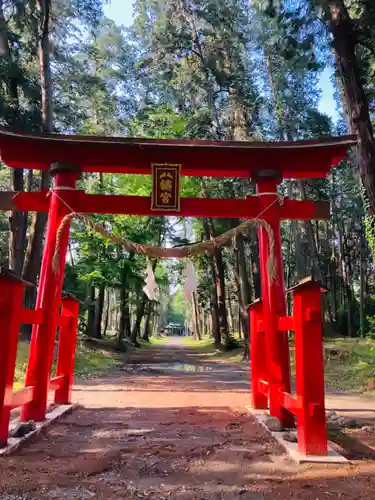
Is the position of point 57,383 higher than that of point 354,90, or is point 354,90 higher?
point 354,90

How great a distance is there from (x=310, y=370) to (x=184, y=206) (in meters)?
3.12

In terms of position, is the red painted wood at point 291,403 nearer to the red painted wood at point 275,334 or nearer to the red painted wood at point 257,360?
the red painted wood at point 275,334

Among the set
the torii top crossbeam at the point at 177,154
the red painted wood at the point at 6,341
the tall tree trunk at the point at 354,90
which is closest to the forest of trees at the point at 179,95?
the tall tree trunk at the point at 354,90

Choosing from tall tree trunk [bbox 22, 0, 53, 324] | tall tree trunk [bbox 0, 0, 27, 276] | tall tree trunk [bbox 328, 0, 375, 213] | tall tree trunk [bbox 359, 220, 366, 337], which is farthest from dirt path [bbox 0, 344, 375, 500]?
tall tree trunk [bbox 359, 220, 366, 337]

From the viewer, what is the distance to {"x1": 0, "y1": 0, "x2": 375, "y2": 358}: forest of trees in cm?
967

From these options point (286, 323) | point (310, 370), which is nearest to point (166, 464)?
point (310, 370)

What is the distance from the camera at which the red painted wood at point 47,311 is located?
5684mm

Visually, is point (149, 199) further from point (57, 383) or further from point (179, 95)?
point (179, 95)

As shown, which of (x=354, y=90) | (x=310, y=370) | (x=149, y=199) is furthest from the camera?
(x=354, y=90)

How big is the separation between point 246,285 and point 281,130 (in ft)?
23.2

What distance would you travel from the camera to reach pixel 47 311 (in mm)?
5863

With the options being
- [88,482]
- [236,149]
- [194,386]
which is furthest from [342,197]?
[88,482]

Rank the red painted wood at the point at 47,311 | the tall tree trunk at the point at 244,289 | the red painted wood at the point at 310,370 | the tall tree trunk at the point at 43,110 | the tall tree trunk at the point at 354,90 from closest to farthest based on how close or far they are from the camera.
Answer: the red painted wood at the point at 310,370 → the red painted wood at the point at 47,311 → the tall tree trunk at the point at 354,90 → the tall tree trunk at the point at 43,110 → the tall tree trunk at the point at 244,289

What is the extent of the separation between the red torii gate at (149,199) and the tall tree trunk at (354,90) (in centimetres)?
249
